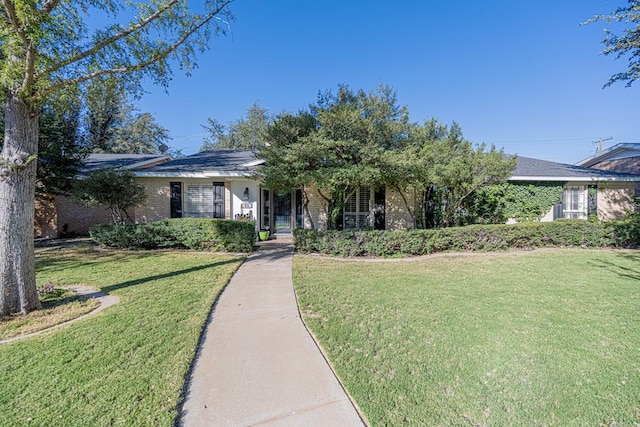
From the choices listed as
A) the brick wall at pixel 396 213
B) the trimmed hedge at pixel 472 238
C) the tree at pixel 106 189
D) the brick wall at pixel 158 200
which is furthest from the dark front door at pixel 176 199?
the brick wall at pixel 396 213

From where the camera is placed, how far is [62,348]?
3111mm

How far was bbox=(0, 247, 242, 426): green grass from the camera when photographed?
85.3 inches

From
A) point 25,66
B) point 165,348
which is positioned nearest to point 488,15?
point 25,66

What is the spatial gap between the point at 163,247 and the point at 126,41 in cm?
703

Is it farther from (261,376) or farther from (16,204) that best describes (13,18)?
(261,376)

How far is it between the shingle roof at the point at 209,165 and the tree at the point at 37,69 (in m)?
6.55

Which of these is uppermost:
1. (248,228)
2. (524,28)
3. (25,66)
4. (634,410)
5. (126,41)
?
(524,28)

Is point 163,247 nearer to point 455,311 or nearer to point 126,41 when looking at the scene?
point 126,41

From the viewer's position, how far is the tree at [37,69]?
11.6ft

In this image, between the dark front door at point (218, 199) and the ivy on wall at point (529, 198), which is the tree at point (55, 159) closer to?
the dark front door at point (218, 199)

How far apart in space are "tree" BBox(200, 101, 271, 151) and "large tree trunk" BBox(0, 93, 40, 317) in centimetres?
2557

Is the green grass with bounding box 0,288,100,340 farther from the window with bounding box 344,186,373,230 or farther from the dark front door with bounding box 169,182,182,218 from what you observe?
the window with bounding box 344,186,373,230

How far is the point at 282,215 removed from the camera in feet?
42.1

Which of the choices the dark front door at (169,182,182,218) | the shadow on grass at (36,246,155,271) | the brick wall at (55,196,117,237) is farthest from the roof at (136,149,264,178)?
the shadow on grass at (36,246,155,271)
